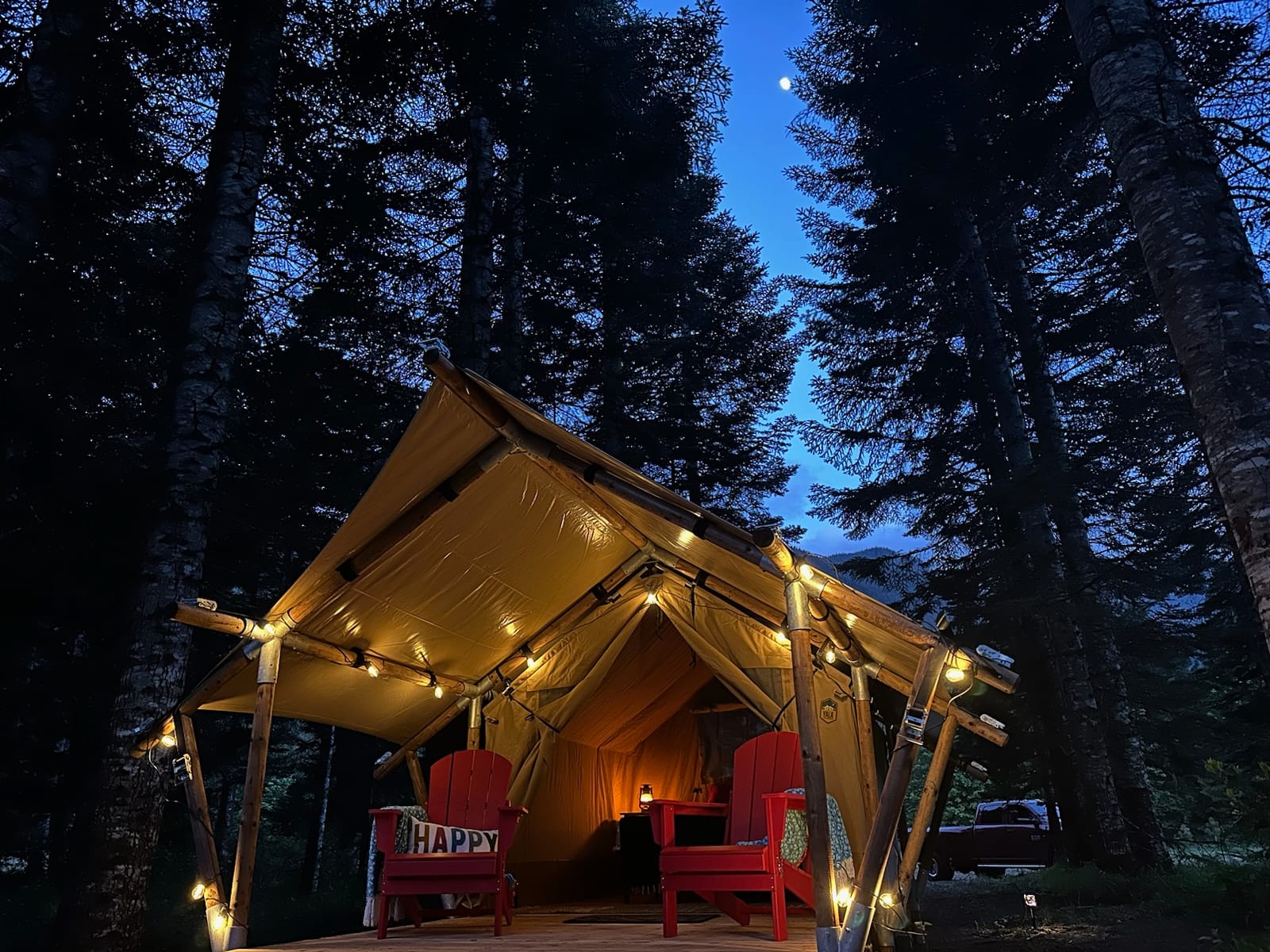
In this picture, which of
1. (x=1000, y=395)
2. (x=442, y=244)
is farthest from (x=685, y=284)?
(x=1000, y=395)

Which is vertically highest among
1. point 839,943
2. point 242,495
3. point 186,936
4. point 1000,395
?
point 1000,395

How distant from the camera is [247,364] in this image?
8.95m

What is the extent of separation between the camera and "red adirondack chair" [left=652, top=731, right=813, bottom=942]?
4.30m

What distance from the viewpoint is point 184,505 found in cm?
502

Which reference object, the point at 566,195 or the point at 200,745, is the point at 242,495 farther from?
the point at 566,195

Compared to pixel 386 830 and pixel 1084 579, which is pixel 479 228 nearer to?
pixel 386 830

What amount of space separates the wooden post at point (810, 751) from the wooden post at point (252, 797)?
2974mm

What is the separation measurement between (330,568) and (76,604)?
3.18 metres

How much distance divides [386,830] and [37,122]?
5.08m

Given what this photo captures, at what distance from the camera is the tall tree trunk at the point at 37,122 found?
4.89 m

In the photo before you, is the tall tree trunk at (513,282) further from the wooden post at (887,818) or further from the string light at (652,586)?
the wooden post at (887,818)

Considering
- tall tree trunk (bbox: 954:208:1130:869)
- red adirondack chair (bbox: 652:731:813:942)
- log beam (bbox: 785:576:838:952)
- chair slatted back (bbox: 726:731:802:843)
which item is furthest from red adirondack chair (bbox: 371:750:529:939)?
tall tree trunk (bbox: 954:208:1130:869)

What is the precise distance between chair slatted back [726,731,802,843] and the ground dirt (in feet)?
3.65

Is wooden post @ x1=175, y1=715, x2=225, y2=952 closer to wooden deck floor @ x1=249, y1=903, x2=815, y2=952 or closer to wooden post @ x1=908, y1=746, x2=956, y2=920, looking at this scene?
wooden deck floor @ x1=249, y1=903, x2=815, y2=952
